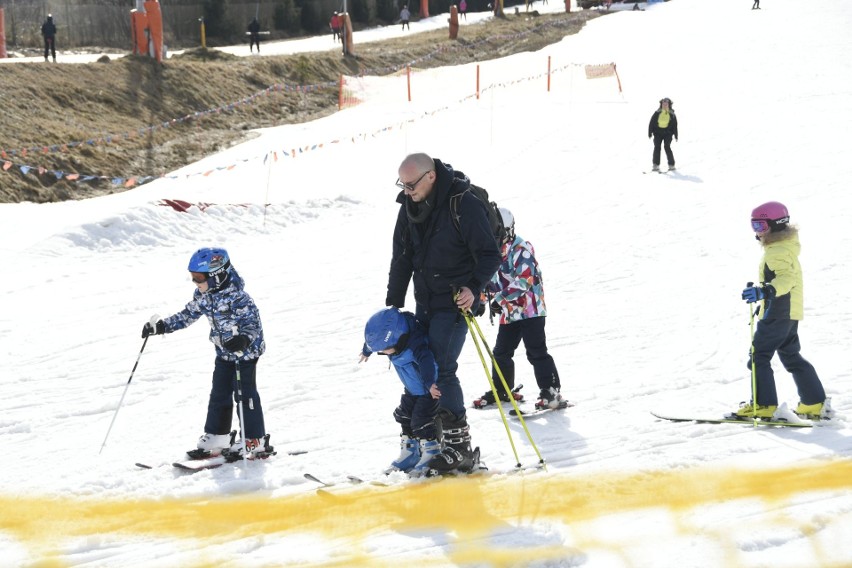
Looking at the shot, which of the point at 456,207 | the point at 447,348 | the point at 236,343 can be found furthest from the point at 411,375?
the point at 236,343

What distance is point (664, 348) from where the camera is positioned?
852cm

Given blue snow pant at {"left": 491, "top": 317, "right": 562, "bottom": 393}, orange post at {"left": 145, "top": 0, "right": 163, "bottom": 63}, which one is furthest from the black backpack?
orange post at {"left": 145, "top": 0, "right": 163, "bottom": 63}

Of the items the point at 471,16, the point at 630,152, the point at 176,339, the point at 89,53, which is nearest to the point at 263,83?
the point at 89,53

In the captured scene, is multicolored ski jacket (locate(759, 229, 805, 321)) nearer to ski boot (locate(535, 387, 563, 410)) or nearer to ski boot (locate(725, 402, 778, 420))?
ski boot (locate(725, 402, 778, 420))

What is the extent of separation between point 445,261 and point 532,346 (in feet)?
5.64

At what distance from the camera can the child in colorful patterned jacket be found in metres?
6.80

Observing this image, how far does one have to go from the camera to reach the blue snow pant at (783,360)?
635 centimetres

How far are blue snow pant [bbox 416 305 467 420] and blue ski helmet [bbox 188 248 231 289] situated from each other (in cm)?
137

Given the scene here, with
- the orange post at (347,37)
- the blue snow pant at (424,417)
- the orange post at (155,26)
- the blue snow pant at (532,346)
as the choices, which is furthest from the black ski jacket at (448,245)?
the orange post at (347,37)

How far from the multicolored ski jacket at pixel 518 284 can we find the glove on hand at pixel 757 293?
1460 millimetres

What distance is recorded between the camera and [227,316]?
6.05 metres

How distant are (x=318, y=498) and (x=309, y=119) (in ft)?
71.2

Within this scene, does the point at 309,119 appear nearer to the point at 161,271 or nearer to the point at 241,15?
the point at 161,271

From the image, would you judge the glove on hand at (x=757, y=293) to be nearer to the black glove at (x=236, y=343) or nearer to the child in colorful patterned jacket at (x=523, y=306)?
the child in colorful patterned jacket at (x=523, y=306)
